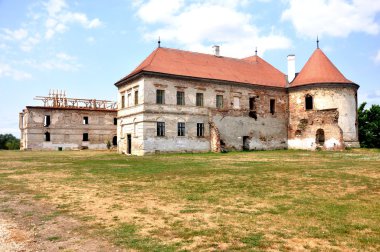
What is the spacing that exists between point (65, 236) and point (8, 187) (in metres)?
6.34

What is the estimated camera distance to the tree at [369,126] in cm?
3834

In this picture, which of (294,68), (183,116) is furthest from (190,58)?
(294,68)

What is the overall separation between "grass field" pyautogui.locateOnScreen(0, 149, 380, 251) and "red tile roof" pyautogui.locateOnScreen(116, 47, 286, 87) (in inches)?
701

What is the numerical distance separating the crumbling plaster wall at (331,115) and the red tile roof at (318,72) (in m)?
0.63

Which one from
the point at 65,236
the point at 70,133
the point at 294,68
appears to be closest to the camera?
the point at 65,236

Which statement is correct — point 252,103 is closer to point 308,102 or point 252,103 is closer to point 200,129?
point 308,102

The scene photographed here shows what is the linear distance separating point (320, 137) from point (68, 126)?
31.4 metres

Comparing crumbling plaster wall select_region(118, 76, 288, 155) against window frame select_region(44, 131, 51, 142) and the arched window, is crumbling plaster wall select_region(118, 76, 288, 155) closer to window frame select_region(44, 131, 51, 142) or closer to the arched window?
the arched window

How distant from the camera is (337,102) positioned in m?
32.5

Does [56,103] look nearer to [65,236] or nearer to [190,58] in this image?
[190,58]

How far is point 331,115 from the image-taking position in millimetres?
31734

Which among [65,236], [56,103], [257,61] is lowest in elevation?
[65,236]

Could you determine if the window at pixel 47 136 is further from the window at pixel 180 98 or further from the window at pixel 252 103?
the window at pixel 252 103

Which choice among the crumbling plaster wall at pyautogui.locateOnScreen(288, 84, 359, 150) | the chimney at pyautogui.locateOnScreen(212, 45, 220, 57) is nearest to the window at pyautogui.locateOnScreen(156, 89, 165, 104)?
the chimney at pyautogui.locateOnScreen(212, 45, 220, 57)
